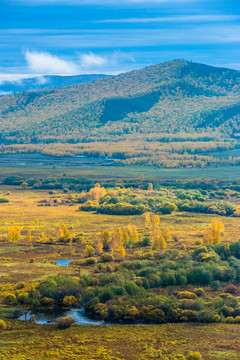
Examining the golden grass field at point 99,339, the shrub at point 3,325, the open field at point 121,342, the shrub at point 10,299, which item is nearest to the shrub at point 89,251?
the golden grass field at point 99,339

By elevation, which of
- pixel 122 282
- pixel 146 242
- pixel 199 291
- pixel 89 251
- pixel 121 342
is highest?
pixel 146 242

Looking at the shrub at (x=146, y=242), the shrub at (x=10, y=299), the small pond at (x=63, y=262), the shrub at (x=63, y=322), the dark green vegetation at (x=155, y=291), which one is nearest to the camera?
the shrub at (x=63, y=322)

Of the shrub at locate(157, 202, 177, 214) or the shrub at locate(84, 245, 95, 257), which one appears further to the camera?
the shrub at locate(157, 202, 177, 214)

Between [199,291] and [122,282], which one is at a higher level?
[122,282]

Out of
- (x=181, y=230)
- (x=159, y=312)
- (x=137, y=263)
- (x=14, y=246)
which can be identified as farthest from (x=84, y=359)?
(x=181, y=230)

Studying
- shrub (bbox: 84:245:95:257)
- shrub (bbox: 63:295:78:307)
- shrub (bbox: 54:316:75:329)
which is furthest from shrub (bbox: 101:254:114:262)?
shrub (bbox: 54:316:75:329)

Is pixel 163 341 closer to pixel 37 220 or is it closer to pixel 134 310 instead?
pixel 134 310

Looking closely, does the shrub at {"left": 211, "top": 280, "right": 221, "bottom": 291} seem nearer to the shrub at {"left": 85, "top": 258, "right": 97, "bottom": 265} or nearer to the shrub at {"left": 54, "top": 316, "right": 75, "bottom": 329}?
the shrub at {"left": 85, "top": 258, "right": 97, "bottom": 265}

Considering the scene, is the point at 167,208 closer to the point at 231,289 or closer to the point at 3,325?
the point at 231,289

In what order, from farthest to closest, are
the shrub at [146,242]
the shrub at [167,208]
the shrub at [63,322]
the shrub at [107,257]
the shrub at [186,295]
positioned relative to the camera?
1. the shrub at [167,208]
2. the shrub at [146,242]
3. the shrub at [107,257]
4. the shrub at [186,295]
5. the shrub at [63,322]

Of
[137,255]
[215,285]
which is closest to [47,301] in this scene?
[215,285]

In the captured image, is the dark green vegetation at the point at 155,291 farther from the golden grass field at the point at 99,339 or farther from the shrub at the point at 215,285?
the golden grass field at the point at 99,339

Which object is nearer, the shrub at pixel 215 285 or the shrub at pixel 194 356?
the shrub at pixel 194 356

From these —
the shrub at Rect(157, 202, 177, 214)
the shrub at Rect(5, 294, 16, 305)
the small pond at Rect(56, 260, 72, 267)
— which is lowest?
the shrub at Rect(5, 294, 16, 305)
